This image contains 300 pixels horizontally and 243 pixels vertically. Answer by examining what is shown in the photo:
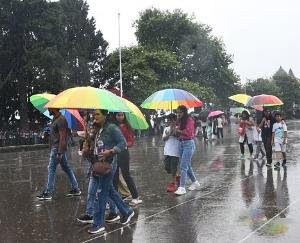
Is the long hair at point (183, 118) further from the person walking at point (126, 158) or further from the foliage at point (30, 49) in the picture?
the foliage at point (30, 49)

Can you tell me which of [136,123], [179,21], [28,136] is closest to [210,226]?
[136,123]

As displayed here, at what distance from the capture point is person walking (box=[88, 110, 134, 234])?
7.02m

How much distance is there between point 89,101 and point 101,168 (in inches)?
35.8

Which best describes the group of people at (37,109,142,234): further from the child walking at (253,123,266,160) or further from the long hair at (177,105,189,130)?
the child walking at (253,123,266,160)

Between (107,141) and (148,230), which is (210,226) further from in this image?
(107,141)

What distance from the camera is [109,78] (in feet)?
165

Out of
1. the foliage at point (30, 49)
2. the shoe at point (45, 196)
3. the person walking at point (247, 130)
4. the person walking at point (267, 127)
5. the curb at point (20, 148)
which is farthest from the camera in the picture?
the foliage at point (30, 49)

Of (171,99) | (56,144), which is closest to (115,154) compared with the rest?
(56,144)

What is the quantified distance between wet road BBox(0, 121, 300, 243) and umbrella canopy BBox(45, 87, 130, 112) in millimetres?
1669

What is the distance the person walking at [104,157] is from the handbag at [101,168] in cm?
6

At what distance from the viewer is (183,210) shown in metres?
8.32

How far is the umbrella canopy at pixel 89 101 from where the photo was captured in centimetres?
697

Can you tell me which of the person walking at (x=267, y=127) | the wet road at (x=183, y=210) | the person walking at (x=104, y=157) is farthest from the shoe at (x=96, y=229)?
the person walking at (x=267, y=127)

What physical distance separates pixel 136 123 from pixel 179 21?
41447 mm
